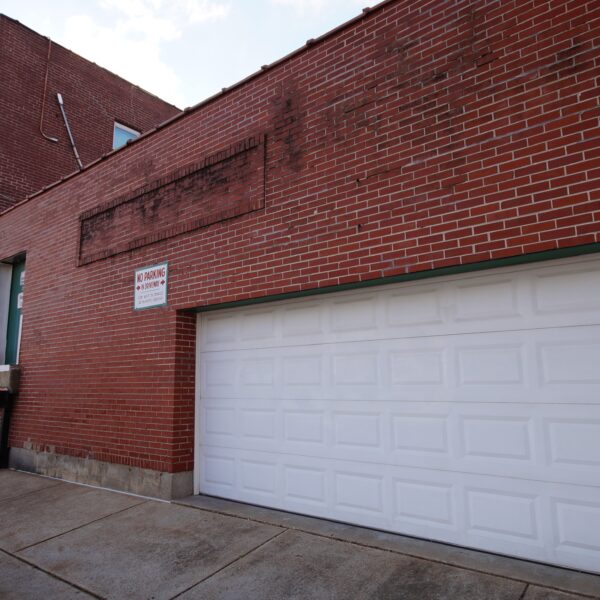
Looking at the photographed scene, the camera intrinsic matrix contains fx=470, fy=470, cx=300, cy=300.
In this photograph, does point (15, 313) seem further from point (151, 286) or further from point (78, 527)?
point (78, 527)

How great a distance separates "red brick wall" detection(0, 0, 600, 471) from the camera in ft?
11.9

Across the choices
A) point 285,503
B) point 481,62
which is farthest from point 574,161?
point 285,503

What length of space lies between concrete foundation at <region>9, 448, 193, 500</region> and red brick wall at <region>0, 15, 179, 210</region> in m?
5.78

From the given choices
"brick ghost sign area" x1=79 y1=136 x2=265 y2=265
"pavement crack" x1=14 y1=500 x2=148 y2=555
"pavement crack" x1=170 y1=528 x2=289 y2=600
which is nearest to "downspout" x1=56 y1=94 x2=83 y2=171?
"brick ghost sign area" x1=79 y1=136 x2=265 y2=265

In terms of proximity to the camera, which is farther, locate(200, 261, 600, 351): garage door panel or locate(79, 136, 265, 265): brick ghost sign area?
locate(79, 136, 265, 265): brick ghost sign area

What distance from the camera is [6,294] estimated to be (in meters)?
9.80

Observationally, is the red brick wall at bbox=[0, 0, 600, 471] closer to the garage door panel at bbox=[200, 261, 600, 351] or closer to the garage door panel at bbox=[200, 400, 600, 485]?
the garage door panel at bbox=[200, 261, 600, 351]

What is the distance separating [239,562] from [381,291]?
2.69m

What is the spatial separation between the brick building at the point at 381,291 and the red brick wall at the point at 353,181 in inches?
0.8

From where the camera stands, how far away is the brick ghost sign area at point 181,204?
555 centimetres

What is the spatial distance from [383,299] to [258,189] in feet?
6.51

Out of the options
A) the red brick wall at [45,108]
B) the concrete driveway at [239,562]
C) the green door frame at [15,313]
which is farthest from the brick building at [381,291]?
the red brick wall at [45,108]

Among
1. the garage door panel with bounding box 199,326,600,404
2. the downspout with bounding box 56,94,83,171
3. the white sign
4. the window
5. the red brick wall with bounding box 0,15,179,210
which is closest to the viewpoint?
the garage door panel with bounding box 199,326,600,404

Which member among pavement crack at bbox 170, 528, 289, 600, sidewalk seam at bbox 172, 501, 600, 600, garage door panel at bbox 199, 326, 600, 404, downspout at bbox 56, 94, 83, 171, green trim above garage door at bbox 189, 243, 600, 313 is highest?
downspout at bbox 56, 94, 83, 171
